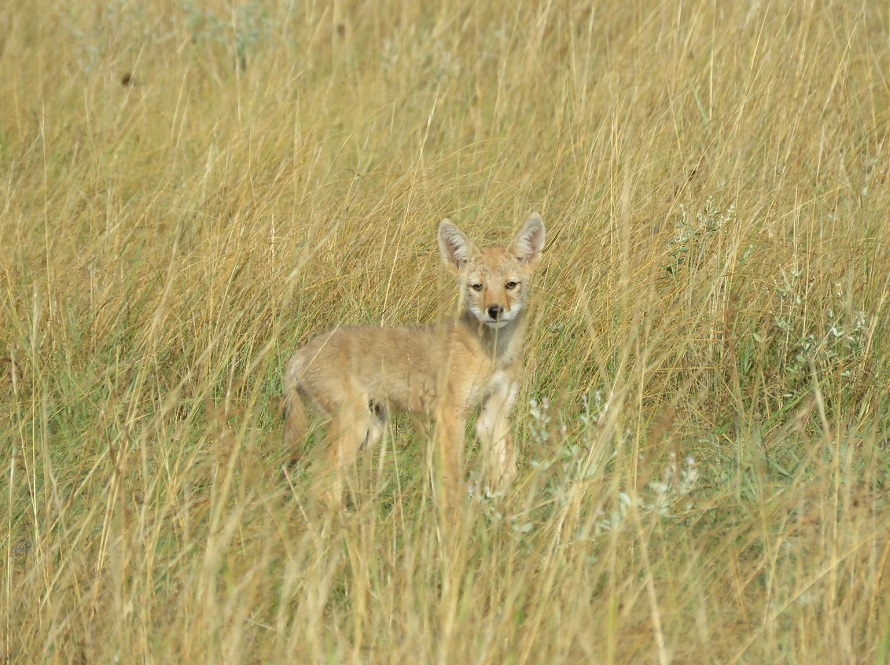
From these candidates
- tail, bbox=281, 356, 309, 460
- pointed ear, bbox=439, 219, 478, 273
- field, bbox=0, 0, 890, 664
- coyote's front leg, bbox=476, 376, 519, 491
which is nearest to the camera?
field, bbox=0, 0, 890, 664

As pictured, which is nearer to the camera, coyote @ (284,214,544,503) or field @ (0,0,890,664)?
field @ (0,0,890,664)

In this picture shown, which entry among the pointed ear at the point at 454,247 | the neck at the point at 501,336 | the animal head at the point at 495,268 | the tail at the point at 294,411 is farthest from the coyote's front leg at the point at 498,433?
the tail at the point at 294,411

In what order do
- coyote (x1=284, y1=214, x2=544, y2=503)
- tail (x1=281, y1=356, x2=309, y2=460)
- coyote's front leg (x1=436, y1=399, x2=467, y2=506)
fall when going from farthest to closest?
coyote (x1=284, y1=214, x2=544, y2=503) → tail (x1=281, y1=356, x2=309, y2=460) → coyote's front leg (x1=436, y1=399, x2=467, y2=506)

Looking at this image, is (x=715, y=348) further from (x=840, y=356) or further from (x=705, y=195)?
(x=705, y=195)

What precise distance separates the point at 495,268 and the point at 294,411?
1.10 m

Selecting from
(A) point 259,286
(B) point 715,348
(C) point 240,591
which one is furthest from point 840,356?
(C) point 240,591

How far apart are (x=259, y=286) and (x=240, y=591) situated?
6.64 feet

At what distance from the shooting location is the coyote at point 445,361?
4445mm

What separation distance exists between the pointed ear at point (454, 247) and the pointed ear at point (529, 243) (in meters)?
0.17

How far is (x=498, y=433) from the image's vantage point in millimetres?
4398

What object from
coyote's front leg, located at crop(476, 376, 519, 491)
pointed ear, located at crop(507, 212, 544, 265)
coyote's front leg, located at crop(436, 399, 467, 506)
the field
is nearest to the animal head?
pointed ear, located at crop(507, 212, 544, 265)

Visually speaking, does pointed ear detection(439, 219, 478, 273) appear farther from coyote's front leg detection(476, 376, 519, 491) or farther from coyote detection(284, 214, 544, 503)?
coyote's front leg detection(476, 376, 519, 491)

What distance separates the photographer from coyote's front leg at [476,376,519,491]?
3595 mm

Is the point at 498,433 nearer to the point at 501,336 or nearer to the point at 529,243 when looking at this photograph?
the point at 501,336
